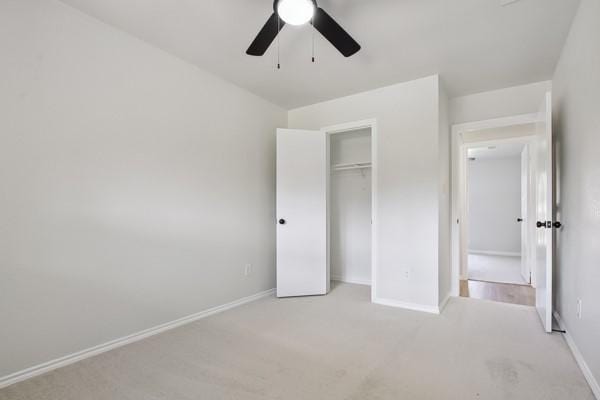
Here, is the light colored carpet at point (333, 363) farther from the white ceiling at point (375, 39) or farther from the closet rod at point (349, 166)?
the white ceiling at point (375, 39)

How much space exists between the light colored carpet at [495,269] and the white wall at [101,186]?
13.5 ft

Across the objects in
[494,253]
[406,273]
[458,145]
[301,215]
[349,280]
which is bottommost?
[494,253]

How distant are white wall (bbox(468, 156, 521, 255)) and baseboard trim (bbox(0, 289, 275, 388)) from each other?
692cm

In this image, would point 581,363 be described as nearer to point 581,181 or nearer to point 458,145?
point 581,181

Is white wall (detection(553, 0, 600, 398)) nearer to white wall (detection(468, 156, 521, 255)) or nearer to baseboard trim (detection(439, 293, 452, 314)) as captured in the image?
baseboard trim (detection(439, 293, 452, 314))

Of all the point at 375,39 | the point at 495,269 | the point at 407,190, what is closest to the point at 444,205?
the point at 407,190

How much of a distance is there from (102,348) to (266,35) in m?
2.52

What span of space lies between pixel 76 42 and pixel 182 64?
2.83 ft

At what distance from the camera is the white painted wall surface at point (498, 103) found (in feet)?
10.9

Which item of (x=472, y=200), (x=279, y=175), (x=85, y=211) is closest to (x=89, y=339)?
(x=85, y=211)

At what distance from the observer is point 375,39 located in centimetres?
248

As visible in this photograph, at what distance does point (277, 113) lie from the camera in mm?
4074

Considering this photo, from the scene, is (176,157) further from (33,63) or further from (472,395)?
(472,395)

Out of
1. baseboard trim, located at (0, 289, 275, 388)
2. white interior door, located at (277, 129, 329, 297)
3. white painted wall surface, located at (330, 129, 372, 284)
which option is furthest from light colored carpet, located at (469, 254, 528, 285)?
baseboard trim, located at (0, 289, 275, 388)
